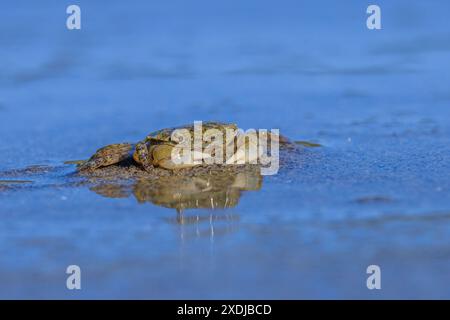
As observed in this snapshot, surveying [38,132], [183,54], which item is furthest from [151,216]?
[183,54]

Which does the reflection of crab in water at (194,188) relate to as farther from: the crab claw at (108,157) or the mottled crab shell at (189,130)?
the crab claw at (108,157)

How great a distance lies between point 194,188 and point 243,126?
2.61m

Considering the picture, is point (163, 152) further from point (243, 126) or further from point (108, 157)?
point (243, 126)

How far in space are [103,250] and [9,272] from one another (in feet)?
1.68

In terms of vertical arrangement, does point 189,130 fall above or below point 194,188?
above

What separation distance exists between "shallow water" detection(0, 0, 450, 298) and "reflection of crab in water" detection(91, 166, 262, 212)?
107mm

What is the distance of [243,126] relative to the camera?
830 centimetres

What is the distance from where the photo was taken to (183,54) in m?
10.9

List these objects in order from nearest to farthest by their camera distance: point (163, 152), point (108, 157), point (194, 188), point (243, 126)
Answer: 1. point (194, 188)
2. point (163, 152)
3. point (108, 157)
4. point (243, 126)

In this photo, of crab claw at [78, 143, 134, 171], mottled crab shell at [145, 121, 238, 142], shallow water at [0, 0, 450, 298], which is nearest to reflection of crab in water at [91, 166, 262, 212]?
shallow water at [0, 0, 450, 298]

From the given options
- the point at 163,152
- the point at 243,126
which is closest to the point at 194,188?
the point at 163,152

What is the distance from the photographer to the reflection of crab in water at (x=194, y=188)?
5449mm

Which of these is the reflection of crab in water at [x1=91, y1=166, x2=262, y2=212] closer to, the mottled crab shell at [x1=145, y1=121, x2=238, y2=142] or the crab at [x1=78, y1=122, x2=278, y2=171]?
the crab at [x1=78, y1=122, x2=278, y2=171]

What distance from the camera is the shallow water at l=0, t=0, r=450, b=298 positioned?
4.23 meters
